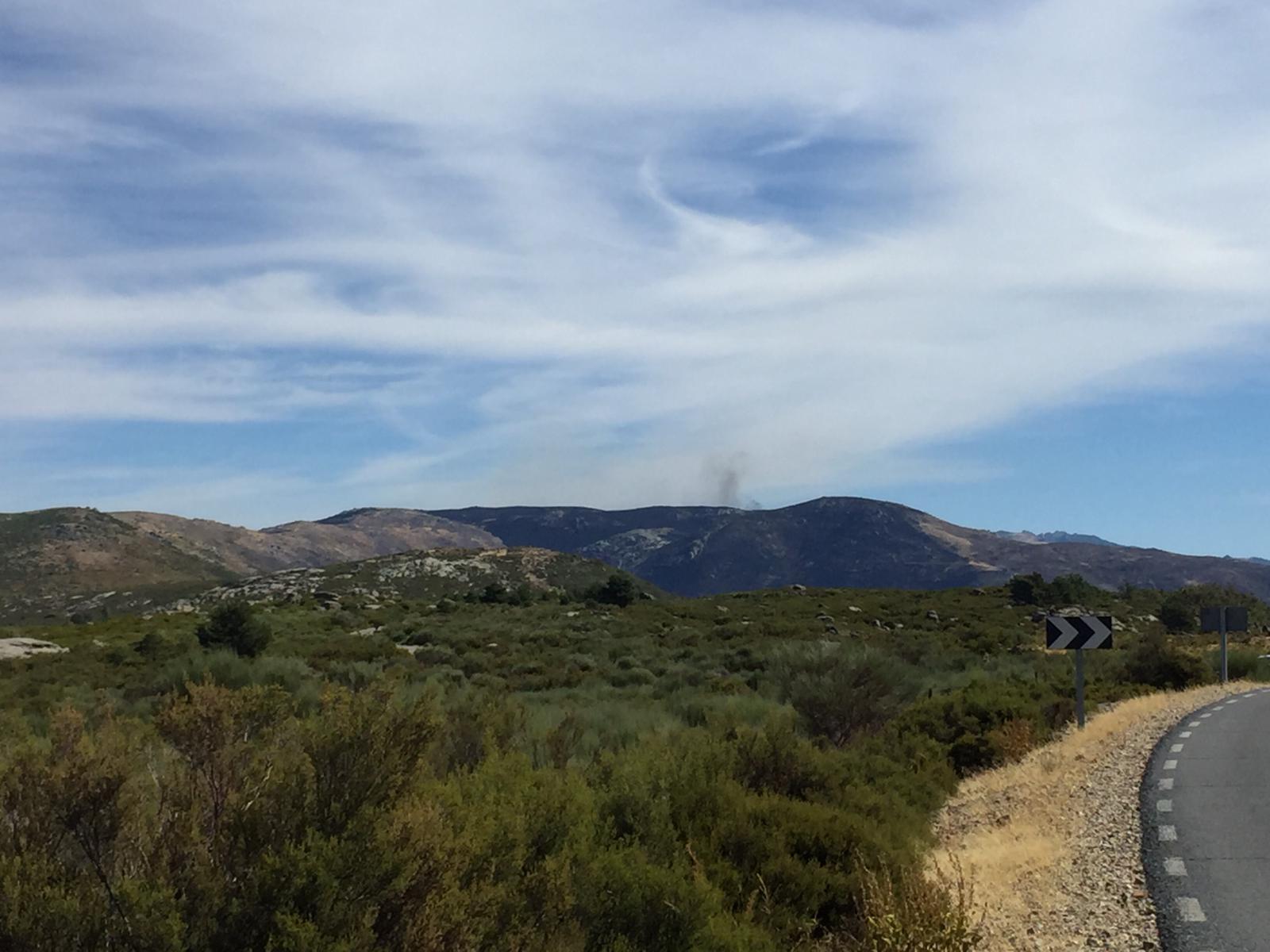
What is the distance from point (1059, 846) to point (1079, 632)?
32.8 ft

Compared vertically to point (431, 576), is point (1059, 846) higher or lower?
lower

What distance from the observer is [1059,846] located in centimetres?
1014

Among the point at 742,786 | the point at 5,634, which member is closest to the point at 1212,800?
the point at 742,786

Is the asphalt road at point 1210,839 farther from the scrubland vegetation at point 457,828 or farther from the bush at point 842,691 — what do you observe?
the bush at point 842,691

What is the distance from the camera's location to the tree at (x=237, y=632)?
3388 centimetres

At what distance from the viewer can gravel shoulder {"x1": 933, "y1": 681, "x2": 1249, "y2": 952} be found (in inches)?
296

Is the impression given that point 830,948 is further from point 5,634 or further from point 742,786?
point 5,634

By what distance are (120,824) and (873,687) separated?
1519cm

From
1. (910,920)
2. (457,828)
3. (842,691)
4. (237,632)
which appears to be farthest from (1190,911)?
(237,632)

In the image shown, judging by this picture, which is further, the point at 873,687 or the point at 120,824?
the point at 873,687

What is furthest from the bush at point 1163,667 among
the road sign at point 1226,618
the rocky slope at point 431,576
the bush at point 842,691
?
the rocky slope at point 431,576

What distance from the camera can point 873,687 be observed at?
1797 cm

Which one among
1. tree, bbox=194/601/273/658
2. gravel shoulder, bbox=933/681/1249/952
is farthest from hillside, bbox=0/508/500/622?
gravel shoulder, bbox=933/681/1249/952

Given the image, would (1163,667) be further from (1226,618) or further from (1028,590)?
(1028,590)
